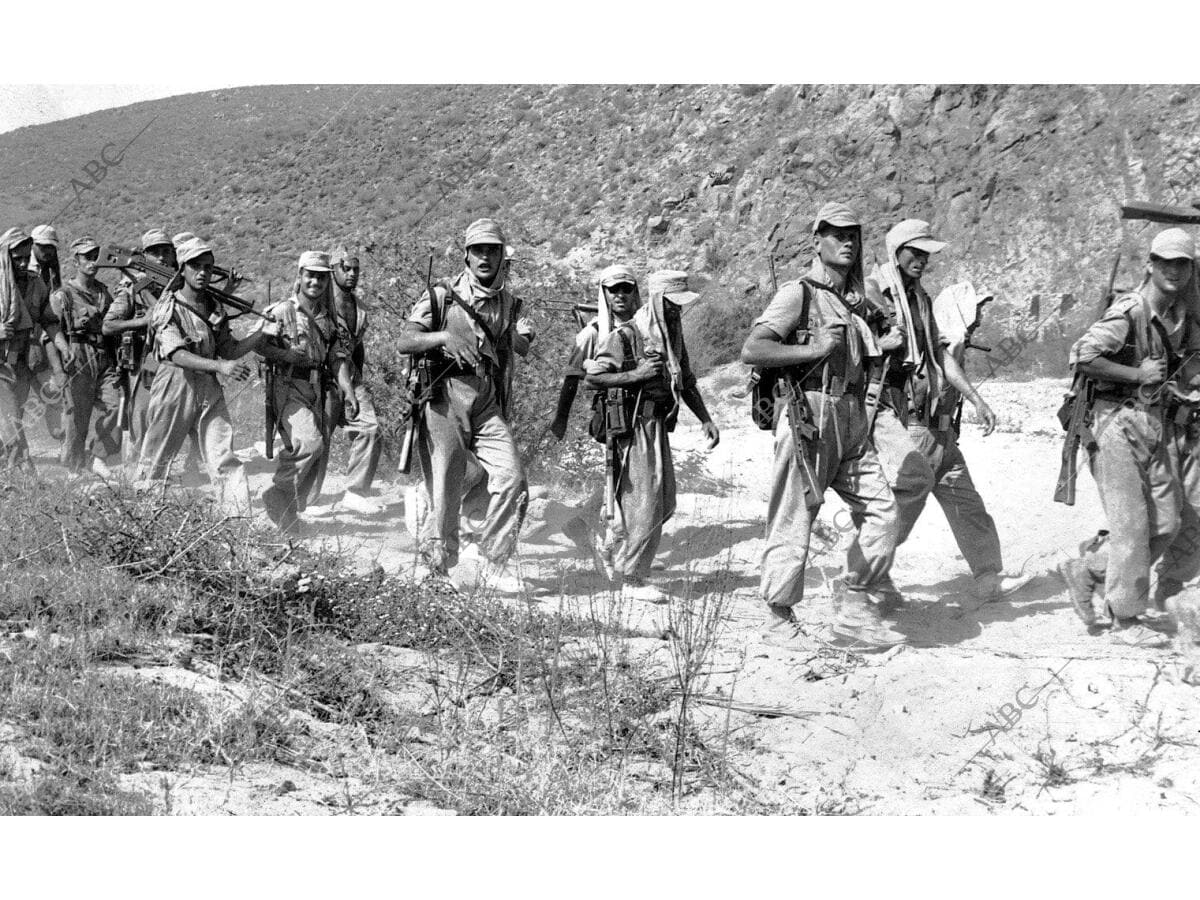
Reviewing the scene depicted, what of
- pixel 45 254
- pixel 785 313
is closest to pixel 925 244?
pixel 785 313

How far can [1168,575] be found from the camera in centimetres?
730

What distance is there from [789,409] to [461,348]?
1.90 metres

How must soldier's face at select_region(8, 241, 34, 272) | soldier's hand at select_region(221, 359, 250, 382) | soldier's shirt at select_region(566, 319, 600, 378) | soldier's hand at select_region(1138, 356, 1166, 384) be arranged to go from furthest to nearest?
soldier's face at select_region(8, 241, 34, 272), soldier's hand at select_region(221, 359, 250, 382), soldier's shirt at select_region(566, 319, 600, 378), soldier's hand at select_region(1138, 356, 1166, 384)

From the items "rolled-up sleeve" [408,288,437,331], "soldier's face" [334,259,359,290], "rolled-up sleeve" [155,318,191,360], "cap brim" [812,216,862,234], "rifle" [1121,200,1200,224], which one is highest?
"rifle" [1121,200,1200,224]

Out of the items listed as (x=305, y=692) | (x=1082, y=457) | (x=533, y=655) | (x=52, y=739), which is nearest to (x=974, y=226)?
(x=1082, y=457)

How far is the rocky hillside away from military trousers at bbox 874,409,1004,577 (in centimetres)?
318

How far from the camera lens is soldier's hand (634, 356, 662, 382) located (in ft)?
26.6

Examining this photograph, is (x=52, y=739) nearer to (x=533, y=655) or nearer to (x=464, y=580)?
(x=533, y=655)

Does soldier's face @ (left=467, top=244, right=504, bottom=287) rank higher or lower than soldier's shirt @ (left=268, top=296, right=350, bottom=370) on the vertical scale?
higher

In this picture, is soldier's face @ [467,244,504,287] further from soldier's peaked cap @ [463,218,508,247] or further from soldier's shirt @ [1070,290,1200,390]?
soldier's shirt @ [1070,290,1200,390]

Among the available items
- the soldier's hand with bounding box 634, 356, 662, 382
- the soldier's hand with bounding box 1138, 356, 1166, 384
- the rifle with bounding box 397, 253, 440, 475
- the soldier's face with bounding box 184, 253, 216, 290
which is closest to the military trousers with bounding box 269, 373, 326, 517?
the soldier's face with bounding box 184, 253, 216, 290

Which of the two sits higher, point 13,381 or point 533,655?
point 13,381

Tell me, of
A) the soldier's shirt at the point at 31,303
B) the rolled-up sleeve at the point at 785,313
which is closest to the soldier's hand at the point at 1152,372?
the rolled-up sleeve at the point at 785,313

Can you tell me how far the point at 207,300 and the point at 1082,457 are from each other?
5.61 metres
